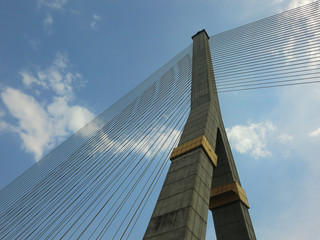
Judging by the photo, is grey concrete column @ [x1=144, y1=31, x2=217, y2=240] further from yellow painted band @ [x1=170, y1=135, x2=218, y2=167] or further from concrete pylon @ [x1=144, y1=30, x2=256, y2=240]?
yellow painted band @ [x1=170, y1=135, x2=218, y2=167]

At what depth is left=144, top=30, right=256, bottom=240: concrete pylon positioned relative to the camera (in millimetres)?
7012

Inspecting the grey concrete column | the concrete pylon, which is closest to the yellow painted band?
the concrete pylon

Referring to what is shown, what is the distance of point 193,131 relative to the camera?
11.2m

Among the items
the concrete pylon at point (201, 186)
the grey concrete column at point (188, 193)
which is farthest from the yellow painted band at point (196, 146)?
the grey concrete column at point (188, 193)

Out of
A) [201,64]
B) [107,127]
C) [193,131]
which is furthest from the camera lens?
[107,127]

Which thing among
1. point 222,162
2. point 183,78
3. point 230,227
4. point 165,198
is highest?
point 183,78

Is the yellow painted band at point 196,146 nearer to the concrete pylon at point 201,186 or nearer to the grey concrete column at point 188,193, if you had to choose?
the concrete pylon at point 201,186

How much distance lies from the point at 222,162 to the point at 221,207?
2.41 metres

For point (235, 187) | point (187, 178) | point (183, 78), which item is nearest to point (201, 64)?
point (183, 78)

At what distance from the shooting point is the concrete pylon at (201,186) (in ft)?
23.0

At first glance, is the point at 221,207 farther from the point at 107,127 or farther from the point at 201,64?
the point at 107,127

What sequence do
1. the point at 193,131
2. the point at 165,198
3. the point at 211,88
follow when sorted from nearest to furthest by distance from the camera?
the point at 165,198
the point at 193,131
the point at 211,88

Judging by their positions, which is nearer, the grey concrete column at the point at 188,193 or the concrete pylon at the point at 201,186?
the grey concrete column at the point at 188,193

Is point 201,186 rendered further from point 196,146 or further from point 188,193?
point 196,146
